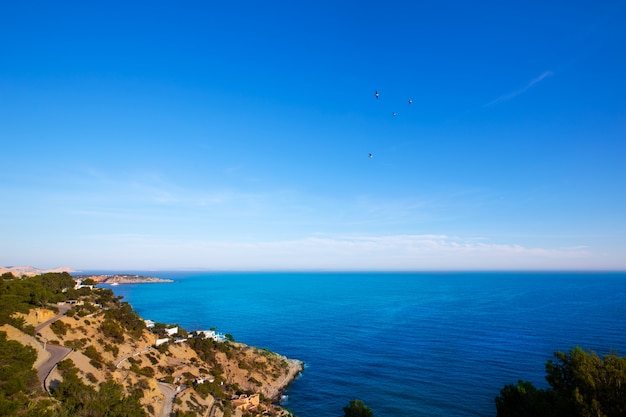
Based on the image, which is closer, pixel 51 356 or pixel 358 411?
pixel 51 356

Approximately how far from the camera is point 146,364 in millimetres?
47500

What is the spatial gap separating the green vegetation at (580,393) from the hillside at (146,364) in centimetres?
3133

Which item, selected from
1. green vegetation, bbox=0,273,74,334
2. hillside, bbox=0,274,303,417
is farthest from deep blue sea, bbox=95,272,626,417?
green vegetation, bbox=0,273,74,334

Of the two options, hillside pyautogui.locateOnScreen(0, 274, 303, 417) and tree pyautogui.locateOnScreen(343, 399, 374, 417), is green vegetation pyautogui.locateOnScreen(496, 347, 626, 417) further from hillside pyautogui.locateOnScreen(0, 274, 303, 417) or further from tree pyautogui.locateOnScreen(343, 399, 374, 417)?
hillside pyautogui.locateOnScreen(0, 274, 303, 417)

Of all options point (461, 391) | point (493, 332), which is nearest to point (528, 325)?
point (493, 332)

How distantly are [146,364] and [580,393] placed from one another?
52.2m

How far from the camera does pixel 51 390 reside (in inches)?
1103

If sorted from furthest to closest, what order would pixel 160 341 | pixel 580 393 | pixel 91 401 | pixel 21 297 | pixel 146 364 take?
pixel 160 341
pixel 146 364
pixel 21 297
pixel 91 401
pixel 580 393

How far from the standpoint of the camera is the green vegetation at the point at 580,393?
23547 millimetres

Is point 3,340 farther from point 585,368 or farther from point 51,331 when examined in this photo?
point 585,368

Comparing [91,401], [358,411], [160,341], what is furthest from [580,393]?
[160,341]

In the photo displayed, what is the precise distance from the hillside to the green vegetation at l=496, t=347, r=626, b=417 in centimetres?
3133

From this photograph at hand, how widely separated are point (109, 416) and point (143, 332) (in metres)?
34.6

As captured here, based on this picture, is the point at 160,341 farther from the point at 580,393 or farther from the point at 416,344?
the point at 416,344
